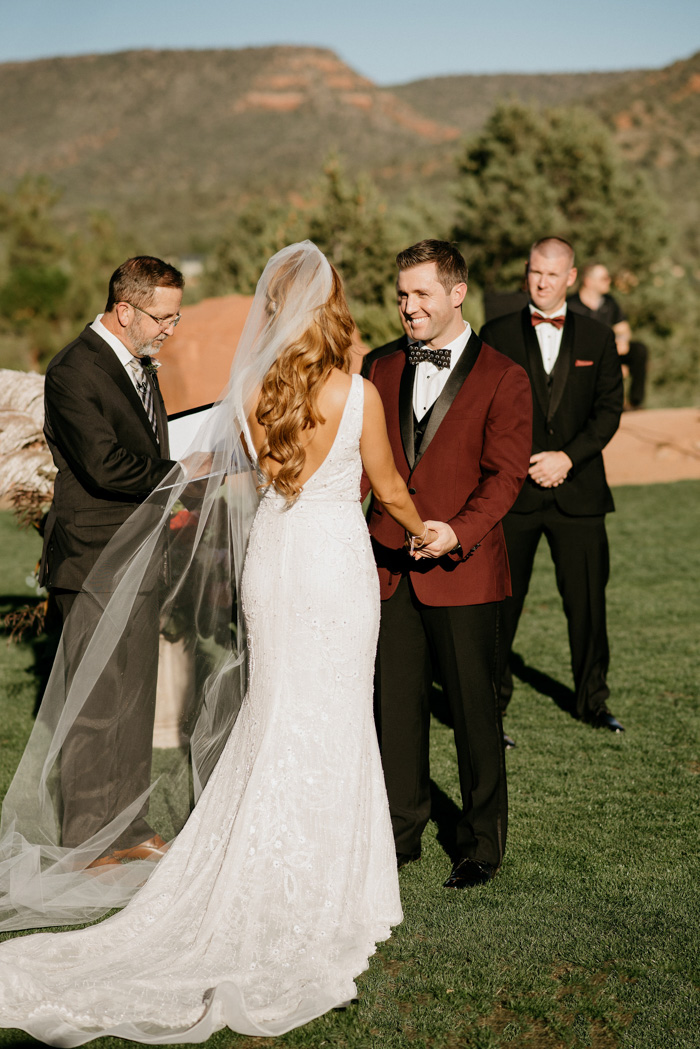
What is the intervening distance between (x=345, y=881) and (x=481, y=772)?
80cm

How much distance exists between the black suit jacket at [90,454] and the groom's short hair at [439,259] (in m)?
1.21

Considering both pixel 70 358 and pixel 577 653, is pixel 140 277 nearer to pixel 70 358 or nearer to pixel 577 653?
pixel 70 358

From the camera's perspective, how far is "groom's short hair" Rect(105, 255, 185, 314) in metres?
3.73

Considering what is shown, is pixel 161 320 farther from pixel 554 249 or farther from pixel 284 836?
pixel 554 249

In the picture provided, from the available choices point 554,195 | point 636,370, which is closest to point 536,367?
point 636,370

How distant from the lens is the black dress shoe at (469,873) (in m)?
3.78

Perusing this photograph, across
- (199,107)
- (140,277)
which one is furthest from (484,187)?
(199,107)

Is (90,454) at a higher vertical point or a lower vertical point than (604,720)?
higher

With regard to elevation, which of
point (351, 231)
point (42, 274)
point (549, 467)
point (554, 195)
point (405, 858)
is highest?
point (554, 195)

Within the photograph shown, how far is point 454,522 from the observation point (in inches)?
142

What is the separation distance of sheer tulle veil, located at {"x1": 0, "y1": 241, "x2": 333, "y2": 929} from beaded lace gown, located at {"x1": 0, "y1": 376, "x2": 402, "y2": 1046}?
1.17ft

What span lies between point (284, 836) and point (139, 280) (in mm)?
2112

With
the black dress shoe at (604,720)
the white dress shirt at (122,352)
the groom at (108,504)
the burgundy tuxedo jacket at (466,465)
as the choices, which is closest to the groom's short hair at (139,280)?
the groom at (108,504)

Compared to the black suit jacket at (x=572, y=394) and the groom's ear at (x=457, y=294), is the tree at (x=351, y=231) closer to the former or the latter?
the black suit jacket at (x=572, y=394)
